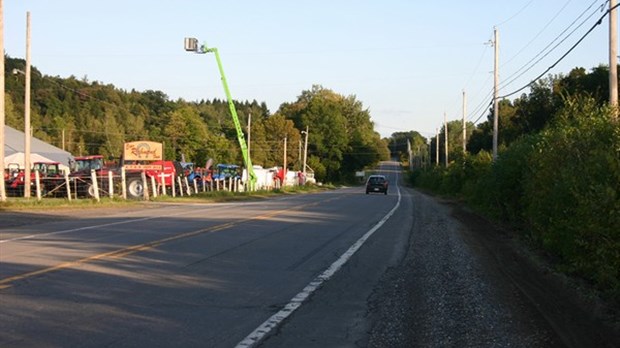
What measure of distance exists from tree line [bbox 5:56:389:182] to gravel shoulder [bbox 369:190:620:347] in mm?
83790

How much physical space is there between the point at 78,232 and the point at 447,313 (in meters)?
12.4

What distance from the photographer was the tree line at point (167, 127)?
104m

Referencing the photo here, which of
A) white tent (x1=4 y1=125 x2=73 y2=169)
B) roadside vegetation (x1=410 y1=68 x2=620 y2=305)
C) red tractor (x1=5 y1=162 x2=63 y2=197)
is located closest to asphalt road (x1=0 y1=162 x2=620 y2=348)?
roadside vegetation (x1=410 y1=68 x2=620 y2=305)

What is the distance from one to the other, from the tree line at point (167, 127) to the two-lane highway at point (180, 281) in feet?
257

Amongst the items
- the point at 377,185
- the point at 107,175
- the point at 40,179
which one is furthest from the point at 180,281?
the point at 377,185

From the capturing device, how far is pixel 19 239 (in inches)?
629

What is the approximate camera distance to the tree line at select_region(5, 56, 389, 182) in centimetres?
10350

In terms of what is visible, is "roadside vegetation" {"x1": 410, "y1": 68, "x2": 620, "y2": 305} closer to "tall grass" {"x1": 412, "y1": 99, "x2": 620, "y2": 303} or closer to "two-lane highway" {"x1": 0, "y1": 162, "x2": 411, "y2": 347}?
"tall grass" {"x1": 412, "y1": 99, "x2": 620, "y2": 303}

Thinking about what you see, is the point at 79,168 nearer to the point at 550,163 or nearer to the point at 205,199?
the point at 205,199

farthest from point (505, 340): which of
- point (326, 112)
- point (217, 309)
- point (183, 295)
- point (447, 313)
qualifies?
point (326, 112)

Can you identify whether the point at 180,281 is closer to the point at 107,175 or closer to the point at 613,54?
the point at 613,54

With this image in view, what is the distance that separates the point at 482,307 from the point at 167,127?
110 m

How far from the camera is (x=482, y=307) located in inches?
345

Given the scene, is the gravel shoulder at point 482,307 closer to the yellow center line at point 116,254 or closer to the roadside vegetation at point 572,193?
the roadside vegetation at point 572,193
